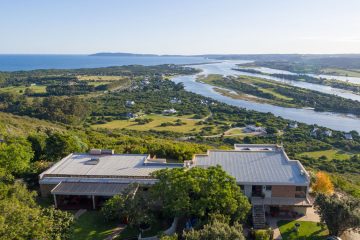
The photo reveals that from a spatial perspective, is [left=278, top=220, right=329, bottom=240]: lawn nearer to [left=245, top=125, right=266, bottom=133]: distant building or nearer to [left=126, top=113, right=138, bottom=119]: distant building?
[left=245, top=125, right=266, bottom=133]: distant building

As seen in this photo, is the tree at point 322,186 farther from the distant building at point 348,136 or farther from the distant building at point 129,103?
the distant building at point 129,103

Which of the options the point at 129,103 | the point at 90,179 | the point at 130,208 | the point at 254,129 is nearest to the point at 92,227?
the point at 130,208

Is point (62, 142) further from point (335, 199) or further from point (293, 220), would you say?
point (335, 199)

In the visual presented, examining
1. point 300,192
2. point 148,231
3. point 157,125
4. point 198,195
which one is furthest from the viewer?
point 157,125

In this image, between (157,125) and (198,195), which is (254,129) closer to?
(157,125)

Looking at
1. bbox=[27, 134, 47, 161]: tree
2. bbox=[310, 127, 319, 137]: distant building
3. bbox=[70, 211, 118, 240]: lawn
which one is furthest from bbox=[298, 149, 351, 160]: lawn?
bbox=[70, 211, 118, 240]: lawn

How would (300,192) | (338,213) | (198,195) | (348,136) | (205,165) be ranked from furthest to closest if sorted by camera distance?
1. (348,136)
2. (205,165)
3. (300,192)
4. (198,195)
5. (338,213)

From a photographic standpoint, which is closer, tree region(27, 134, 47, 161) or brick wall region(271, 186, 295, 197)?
brick wall region(271, 186, 295, 197)

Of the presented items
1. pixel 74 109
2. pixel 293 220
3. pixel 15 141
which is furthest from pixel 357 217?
pixel 74 109
